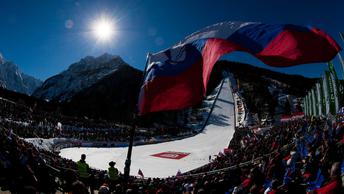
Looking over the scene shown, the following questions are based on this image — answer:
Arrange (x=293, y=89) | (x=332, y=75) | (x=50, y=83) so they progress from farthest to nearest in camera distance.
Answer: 1. (x=50, y=83)
2. (x=293, y=89)
3. (x=332, y=75)

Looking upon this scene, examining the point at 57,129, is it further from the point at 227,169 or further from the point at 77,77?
the point at 77,77

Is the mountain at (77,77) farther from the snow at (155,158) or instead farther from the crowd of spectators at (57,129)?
the snow at (155,158)

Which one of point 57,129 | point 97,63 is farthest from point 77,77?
point 57,129

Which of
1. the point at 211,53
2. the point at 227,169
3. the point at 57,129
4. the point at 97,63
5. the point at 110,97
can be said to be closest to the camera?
the point at 211,53

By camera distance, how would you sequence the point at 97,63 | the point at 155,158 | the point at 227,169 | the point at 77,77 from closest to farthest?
the point at 227,169 < the point at 155,158 < the point at 77,77 < the point at 97,63

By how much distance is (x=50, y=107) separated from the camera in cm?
10138

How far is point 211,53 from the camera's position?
7477 millimetres

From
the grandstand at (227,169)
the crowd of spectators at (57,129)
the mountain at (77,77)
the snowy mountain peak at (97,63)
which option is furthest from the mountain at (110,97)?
the grandstand at (227,169)

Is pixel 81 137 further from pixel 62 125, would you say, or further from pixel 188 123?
pixel 188 123

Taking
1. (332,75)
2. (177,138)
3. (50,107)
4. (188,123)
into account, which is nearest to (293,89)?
(188,123)

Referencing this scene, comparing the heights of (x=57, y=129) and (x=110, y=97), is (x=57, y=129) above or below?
below

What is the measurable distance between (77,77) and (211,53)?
160015 mm

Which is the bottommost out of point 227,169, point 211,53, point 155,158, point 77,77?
point 155,158

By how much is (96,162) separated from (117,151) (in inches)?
392
